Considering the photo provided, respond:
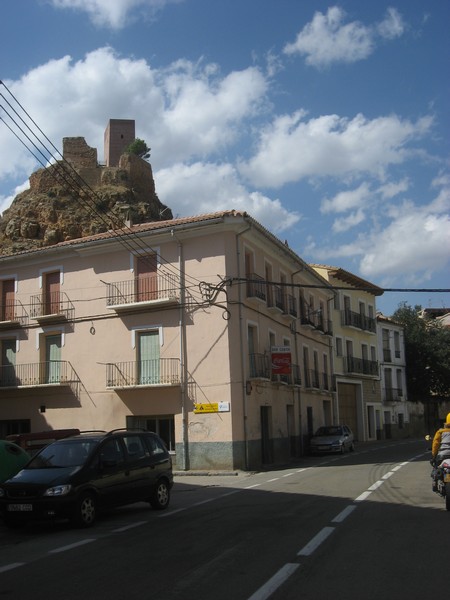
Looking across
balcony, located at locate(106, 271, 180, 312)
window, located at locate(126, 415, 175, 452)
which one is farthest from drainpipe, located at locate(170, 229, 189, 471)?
window, located at locate(126, 415, 175, 452)

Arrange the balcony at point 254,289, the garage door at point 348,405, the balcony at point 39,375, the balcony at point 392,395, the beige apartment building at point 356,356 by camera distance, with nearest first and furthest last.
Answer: the balcony at point 254,289 → the balcony at point 39,375 → the garage door at point 348,405 → the beige apartment building at point 356,356 → the balcony at point 392,395

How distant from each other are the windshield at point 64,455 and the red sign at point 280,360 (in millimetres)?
14126

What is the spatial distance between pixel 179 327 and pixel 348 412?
2219cm

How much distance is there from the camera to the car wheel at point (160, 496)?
39.4 ft

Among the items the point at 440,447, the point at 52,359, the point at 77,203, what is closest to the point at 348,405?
the point at 52,359

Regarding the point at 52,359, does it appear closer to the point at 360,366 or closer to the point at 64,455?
the point at 64,455

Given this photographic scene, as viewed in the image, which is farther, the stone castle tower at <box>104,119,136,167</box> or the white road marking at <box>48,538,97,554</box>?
the stone castle tower at <box>104,119,136,167</box>

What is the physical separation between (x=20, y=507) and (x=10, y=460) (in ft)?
9.30

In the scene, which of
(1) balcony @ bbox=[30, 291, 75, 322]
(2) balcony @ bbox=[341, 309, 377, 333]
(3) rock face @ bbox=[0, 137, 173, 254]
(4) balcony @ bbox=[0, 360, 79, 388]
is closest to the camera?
(4) balcony @ bbox=[0, 360, 79, 388]

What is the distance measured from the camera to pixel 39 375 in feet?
86.2

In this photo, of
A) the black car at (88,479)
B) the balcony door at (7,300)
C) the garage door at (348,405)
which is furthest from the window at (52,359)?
the garage door at (348,405)

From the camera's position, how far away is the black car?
32.1 ft

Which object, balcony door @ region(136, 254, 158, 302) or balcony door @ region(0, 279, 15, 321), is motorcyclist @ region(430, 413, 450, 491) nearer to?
balcony door @ region(136, 254, 158, 302)

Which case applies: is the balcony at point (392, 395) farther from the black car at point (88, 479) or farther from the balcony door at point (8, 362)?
the black car at point (88, 479)
